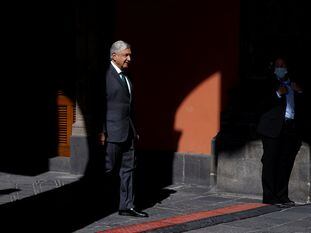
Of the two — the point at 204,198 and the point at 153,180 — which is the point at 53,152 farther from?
the point at 204,198

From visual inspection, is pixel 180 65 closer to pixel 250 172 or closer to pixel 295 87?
pixel 250 172

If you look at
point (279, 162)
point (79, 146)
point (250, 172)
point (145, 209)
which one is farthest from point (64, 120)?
point (279, 162)

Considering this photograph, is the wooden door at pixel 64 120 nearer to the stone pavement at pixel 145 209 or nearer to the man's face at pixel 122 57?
the stone pavement at pixel 145 209

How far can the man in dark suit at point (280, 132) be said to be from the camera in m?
9.39

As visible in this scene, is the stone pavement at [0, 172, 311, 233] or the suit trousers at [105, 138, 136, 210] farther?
the suit trousers at [105, 138, 136, 210]

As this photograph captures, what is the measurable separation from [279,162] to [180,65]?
242 cm

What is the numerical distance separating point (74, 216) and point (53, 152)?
4.34 metres

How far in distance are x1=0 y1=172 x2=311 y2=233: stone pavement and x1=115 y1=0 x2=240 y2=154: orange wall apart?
90 cm

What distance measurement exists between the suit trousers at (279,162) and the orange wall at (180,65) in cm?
154

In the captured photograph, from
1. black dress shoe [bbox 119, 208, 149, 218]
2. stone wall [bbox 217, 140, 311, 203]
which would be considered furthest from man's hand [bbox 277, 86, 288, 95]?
black dress shoe [bbox 119, 208, 149, 218]

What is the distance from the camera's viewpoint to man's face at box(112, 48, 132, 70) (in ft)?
27.4

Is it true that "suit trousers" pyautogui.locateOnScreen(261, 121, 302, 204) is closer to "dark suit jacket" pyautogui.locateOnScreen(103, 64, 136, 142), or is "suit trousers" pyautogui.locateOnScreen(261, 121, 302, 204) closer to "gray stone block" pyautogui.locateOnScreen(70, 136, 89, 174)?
"dark suit jacket" pyautogui.locateOnScreen(103, 64, 136, 142)

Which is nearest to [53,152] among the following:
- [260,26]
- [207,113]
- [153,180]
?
[153,180]

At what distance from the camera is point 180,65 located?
11258 millimetres
